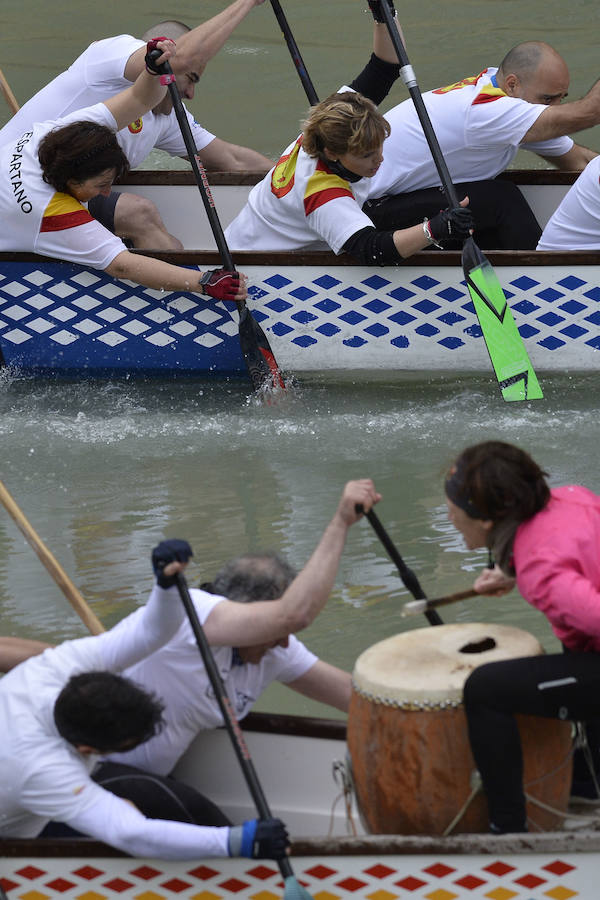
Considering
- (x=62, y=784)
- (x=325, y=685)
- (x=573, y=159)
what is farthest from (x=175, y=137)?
(x=62, y=784)

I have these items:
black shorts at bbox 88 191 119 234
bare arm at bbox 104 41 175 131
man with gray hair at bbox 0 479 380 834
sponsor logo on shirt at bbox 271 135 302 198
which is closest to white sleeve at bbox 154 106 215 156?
black shorts at bbox 88 191 119 234

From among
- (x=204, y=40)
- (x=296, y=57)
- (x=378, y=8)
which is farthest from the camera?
(x=296, y=57)

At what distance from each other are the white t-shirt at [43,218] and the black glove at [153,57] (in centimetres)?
32

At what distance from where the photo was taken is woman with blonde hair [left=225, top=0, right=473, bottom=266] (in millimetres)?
5727

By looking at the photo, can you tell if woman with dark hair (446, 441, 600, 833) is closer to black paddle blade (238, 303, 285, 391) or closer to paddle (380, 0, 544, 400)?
paddle (380, 0, 544, 400)

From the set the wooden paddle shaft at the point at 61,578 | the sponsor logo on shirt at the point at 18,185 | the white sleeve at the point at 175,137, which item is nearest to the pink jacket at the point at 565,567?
the wooden paddle shaft at the point at 61,578

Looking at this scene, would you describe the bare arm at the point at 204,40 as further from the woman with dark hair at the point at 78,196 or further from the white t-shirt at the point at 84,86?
the woman with dark hair at the point at 78,196

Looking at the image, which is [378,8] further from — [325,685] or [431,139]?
[325,685]

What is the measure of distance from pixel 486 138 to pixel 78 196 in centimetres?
179

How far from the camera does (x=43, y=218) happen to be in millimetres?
6152

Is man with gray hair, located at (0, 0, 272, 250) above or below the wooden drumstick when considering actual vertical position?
above

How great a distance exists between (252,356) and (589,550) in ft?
11.3

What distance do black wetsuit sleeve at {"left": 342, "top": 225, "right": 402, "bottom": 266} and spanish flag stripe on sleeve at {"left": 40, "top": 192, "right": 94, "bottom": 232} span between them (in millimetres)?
1139

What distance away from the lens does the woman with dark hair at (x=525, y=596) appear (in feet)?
9.82
